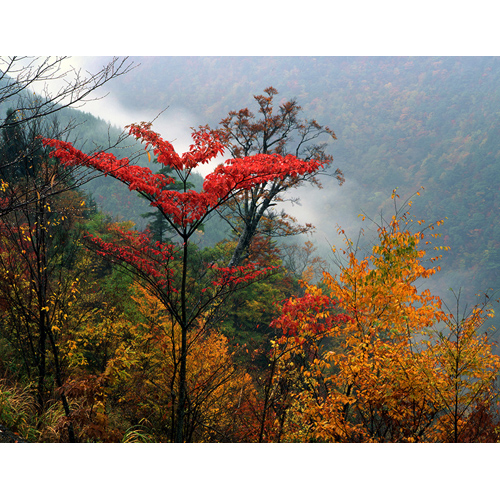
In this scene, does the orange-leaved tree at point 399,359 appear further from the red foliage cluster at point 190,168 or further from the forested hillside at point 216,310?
the red foliage cluster at point 190,168

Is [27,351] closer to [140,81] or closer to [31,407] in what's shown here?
[31,407]

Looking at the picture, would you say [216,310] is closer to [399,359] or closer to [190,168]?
[190,168]

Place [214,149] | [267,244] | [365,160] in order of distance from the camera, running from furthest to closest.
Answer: [365,160] < [267,244] < [214,149]

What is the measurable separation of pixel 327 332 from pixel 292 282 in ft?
55.0

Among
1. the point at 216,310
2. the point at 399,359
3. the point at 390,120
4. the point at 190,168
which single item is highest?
the point at 390,120

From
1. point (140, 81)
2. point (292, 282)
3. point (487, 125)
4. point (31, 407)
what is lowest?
point (31, 407)

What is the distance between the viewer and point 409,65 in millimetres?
109812

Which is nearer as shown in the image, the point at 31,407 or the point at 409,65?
the point at 31,407

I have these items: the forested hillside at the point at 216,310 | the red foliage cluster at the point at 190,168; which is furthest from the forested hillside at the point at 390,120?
the red foliage cluster at the point at 190,168

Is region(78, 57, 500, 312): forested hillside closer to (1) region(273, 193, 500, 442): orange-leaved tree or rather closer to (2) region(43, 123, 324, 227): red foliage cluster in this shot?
(1) region(273, 193, 500, 442): orange-leaved tree

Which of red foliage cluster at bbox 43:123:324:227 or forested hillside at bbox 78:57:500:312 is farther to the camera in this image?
forested hillside at bbox 78:57:500:312

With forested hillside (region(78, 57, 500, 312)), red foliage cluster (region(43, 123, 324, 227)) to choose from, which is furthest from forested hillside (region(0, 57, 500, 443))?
forested hillside (region(78, 57, 500, 312))

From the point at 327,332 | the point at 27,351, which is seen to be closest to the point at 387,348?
the point at 327,332

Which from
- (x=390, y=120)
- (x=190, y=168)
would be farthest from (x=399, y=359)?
(x=390, y=120)
